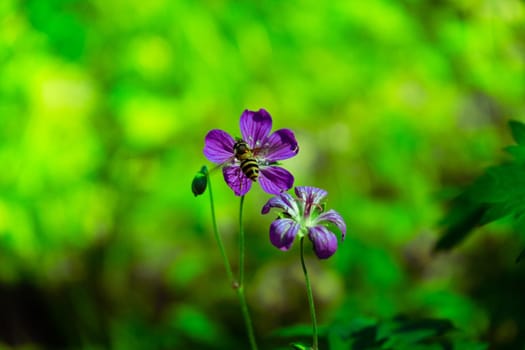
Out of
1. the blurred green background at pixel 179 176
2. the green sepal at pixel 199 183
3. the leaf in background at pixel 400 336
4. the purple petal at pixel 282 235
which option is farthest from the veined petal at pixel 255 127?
the blurred green background at pixel 179 176

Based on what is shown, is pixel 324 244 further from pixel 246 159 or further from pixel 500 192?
pixel 500 192

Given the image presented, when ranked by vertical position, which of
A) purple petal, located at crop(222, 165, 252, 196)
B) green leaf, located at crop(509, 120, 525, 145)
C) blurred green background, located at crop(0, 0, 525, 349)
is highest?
blurred green background, located at crop(0, 0, 525, 349)

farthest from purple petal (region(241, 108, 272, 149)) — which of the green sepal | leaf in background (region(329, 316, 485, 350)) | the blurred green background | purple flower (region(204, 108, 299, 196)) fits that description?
the blurred green background

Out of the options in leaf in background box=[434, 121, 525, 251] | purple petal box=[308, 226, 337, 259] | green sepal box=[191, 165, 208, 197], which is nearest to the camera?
purple petal box=[308, 226, 337, 259]

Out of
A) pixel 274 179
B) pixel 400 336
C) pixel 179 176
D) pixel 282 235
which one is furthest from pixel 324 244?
pixel 179 176

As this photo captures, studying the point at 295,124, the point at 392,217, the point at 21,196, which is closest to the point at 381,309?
the point at 392,217

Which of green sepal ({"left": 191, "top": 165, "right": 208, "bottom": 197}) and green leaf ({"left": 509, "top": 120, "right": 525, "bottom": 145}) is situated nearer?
green sepal ({"left": 191, "top": 165, "right": 208, "bottom": 197})

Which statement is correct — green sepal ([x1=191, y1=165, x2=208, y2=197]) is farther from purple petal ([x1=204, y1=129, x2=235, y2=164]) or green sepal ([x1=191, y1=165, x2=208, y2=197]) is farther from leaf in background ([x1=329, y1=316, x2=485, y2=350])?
leaf in background ([x1=329, y1=316, x2=485, y2=350])
